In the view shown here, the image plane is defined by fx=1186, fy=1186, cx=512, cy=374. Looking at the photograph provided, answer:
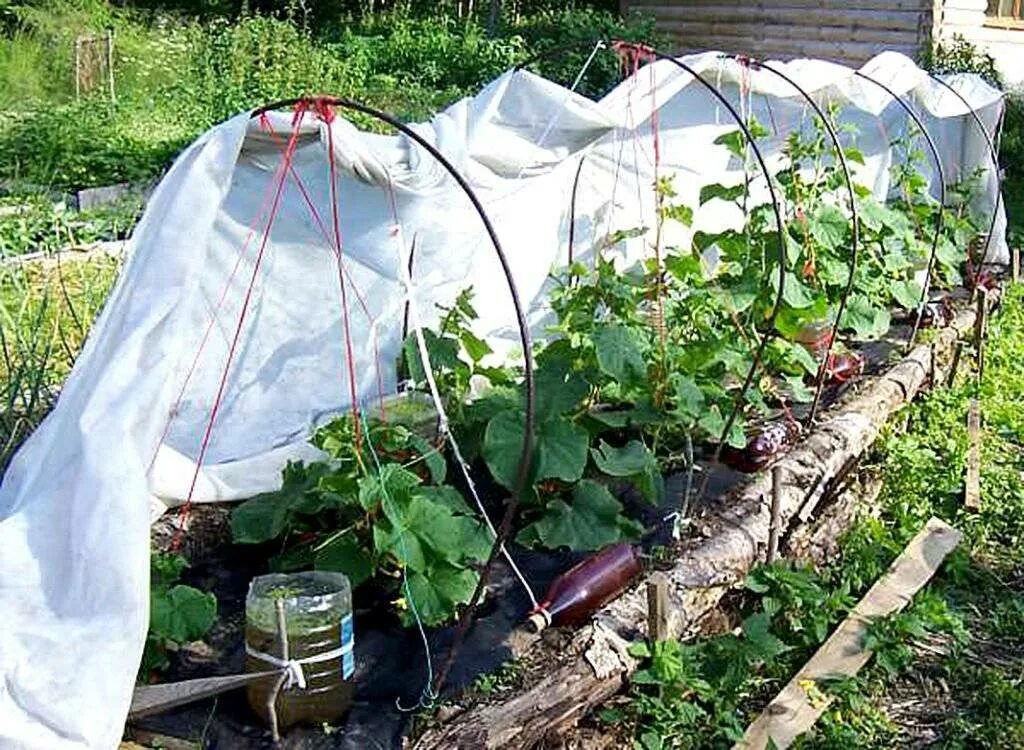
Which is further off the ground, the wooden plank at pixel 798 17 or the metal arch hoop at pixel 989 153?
the wooden plank at pixel 798 17

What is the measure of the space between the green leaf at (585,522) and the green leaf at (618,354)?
0.31m

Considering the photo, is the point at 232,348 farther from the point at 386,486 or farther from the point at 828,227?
the point at 828,227

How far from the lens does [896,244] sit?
5242 mm

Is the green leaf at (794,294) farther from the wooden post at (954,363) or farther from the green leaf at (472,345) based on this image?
the wooden post at (954,363)

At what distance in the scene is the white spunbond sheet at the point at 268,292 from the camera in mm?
2143

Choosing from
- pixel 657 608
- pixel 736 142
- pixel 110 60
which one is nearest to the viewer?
pixel 657 608

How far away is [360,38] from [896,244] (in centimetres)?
1035

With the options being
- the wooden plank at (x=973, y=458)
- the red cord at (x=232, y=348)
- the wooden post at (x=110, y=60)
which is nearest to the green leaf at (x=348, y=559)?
the red cord at (x=232, y=348)

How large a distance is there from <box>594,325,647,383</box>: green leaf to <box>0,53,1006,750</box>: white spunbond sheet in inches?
21.1

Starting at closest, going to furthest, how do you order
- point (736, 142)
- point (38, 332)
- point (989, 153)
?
point (736, 142), point (38, 332), point (989, 153)

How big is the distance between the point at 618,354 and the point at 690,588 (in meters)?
0.66

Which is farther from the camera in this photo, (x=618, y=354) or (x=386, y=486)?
(x=618, y=354)

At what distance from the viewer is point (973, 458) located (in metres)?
4.22

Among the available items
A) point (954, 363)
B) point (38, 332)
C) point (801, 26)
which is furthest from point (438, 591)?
point (801, 26)
